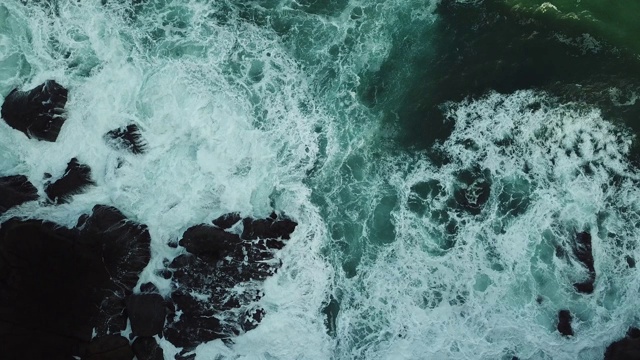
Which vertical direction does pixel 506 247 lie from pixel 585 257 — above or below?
below

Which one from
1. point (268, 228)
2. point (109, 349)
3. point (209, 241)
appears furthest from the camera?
point (268, 228)

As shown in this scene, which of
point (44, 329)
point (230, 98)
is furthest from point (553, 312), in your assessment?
point (44, 329)

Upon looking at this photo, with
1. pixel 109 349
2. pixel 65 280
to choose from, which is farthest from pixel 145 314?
pixel 65 280

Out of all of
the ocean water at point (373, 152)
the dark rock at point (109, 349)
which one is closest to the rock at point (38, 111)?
the ocean water at point (373, 152)

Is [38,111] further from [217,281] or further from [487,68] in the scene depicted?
[487,68]

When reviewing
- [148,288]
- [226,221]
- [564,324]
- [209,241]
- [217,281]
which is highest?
[564,324]

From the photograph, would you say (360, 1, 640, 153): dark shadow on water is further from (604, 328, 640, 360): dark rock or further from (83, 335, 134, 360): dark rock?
(83, 335, 134, 360): dark rock

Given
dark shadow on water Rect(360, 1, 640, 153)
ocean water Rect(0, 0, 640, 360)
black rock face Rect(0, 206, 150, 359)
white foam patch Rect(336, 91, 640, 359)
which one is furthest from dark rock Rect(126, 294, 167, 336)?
dark shadow on water Rect(360, 1, 640, 153)

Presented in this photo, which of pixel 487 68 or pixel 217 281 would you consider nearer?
pixel 217 281
